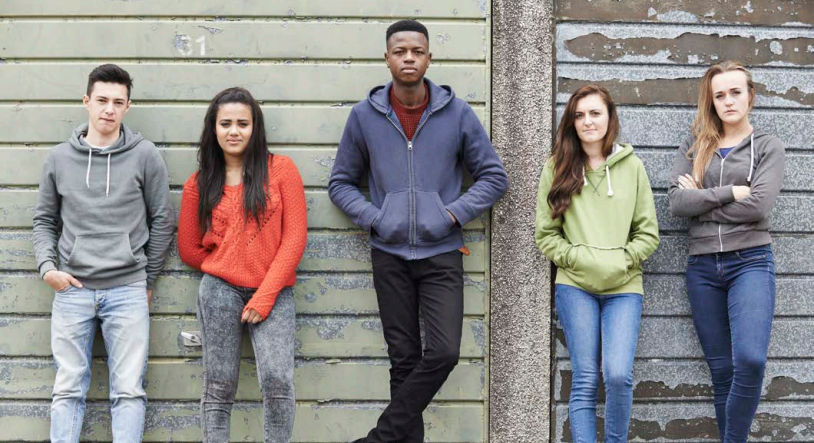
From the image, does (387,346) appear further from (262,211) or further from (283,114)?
(283,114)

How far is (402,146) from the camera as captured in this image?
12.3ft

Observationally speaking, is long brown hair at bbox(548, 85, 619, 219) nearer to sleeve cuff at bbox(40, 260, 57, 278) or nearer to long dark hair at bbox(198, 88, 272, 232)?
long dark hair at bbox(198, 88, 272, 232)

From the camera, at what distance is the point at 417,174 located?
3.74 meters

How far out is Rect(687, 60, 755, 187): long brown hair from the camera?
152 inches

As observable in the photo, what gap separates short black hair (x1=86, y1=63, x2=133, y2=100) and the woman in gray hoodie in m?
2.94

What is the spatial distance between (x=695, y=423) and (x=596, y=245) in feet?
4.30

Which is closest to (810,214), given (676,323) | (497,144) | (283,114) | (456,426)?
(676,323)

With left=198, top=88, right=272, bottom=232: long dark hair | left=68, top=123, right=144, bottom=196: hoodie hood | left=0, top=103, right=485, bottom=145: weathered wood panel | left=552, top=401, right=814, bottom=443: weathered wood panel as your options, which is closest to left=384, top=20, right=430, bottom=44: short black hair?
left=0, top=103, right=485, bottom=145: weathered wood panel

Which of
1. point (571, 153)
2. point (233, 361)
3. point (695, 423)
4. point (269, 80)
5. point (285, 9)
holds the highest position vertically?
point (285, 9)

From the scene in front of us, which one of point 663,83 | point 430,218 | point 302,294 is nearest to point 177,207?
point 302,294

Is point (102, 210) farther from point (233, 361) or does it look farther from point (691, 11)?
point (691, 11)

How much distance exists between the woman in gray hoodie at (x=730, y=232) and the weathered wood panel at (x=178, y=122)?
1.20m

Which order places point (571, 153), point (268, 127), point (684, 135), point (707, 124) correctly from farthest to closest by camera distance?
point (684, 135)
point (268, 127)
point (707, 124)
point (571, 153)

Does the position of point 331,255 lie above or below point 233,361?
above
